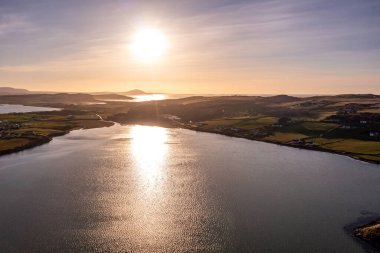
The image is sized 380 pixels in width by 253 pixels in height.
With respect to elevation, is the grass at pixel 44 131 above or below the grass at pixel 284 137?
above

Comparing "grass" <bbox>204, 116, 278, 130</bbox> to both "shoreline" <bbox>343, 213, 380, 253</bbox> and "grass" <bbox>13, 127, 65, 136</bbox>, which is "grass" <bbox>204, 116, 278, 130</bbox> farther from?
"shoreline" <bbox>343, 213, 380, 253</bbox>

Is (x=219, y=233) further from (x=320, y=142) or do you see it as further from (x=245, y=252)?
(x=320, y=142)

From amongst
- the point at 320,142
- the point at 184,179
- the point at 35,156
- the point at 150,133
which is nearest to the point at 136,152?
the point at 35,156

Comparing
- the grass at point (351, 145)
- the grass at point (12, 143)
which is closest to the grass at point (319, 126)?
the grass at point (351, 145)

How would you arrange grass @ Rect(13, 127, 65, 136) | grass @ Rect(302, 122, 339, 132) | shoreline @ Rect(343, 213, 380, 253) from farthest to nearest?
grass @ Rect(13, 127, 65, 136), grass @ Rect(302, 122, 339, 132), shoreline @ Rect(343, 213, 380, 253)

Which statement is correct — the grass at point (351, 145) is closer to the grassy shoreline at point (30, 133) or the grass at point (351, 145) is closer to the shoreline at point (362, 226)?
the shoreline at point (362, 226)

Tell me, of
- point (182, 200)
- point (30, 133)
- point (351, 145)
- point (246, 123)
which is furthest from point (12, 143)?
point (351, 145)

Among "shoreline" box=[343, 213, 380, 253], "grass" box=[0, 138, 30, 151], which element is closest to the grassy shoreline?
"grass" box=[0, 138, 30, 151]

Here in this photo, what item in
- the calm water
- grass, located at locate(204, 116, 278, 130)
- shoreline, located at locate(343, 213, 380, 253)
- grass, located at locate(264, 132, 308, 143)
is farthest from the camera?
grass, located at locate(204, 116, 278, 130)
